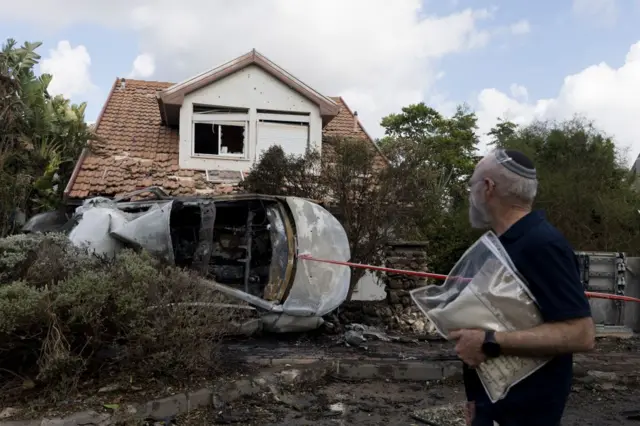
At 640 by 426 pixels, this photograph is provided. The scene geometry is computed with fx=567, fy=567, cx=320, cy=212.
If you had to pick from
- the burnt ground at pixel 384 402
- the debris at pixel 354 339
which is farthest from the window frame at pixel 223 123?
the burnt ground at pixel 384 402

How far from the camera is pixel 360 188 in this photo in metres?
11.0

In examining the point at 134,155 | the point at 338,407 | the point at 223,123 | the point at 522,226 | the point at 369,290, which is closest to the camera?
the point at 522,226

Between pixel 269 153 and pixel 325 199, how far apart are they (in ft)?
5.33

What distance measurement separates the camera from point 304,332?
903 centimetres

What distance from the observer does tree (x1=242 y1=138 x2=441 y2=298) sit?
11.0 meters

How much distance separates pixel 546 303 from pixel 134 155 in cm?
1378

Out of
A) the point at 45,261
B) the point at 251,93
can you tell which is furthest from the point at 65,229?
the point at 251,93

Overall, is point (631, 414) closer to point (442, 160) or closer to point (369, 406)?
point (369, 406)

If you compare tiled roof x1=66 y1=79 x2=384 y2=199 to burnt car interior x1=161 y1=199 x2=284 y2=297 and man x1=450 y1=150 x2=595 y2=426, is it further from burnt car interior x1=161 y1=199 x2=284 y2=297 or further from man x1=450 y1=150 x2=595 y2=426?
man x1=450 y1=150 x2=595 y2=426

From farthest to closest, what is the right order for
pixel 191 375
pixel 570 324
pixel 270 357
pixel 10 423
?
pixel 270 357, pixel 191 375, pixel 10 423, pixel 570 324

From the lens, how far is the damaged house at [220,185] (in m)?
8.65

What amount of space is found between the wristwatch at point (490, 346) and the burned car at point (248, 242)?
20.1 ft

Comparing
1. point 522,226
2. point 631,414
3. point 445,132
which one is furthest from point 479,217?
point 445,132

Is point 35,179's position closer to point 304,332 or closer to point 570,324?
point 304,332
